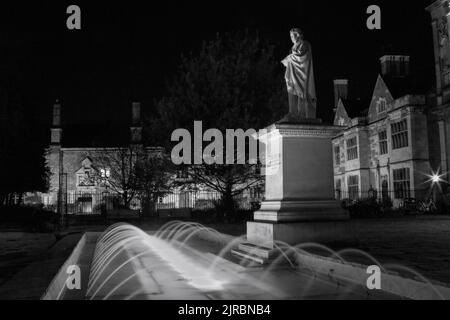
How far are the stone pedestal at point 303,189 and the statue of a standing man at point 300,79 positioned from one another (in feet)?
Result: 1.78

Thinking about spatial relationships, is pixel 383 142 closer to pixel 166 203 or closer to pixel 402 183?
pixel 402 183

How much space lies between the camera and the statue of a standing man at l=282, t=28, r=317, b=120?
35.0ft

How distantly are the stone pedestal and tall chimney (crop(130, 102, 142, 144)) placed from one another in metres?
55.0

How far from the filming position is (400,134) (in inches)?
1492

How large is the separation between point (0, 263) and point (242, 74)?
17.9 meters

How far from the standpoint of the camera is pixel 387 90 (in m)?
40.5

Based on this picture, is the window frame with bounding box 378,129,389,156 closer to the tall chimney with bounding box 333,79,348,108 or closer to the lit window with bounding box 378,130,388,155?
the lit window with bounding box 378,130,388,155

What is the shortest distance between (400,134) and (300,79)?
29.9 metres

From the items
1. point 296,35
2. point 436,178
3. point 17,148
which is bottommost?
point 436,178

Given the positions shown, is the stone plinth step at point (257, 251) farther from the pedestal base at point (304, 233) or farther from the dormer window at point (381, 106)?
the dormer window at point (381, 106)

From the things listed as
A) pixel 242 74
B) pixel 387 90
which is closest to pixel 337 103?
pixel 387 90

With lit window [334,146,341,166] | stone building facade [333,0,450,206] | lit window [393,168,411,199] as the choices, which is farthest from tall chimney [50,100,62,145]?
lit window [393,168,411,199]

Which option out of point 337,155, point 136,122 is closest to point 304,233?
point 337,155
